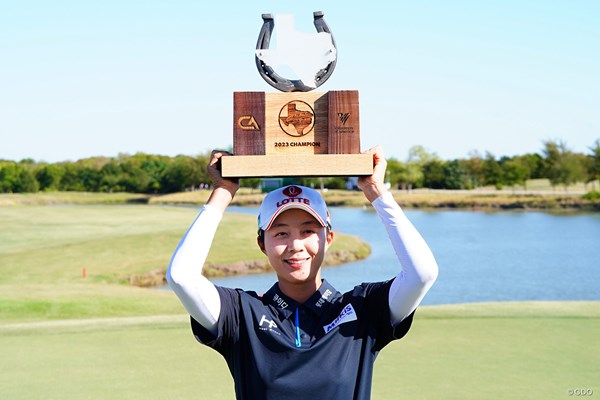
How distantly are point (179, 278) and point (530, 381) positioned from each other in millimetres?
3614

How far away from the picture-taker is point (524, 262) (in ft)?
101

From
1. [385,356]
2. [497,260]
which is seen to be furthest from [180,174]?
[385,356]

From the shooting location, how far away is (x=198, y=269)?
2594 millimetres

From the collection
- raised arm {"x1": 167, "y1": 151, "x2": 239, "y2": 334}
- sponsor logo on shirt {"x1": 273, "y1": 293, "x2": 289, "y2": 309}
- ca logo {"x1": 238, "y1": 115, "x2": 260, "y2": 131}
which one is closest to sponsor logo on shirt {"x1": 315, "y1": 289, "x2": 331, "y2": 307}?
sponsor logo on shirt {"x1": 273, "y1": 293, "x2": 289, "y2": 309}

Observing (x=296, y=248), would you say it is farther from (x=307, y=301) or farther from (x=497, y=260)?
(x=497, y=260)

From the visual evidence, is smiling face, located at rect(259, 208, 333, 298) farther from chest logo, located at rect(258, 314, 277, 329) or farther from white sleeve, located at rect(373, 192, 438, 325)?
white sleeve, located at rect(373, 192, 438, 325)

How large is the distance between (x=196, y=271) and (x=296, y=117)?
0.64m

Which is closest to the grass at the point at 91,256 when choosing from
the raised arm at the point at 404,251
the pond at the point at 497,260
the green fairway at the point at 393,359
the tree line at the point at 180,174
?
the pond at the point at 497,260

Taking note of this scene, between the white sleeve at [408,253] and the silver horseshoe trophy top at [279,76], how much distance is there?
1.62 ft

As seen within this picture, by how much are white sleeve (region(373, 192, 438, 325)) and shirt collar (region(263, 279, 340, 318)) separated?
24cm

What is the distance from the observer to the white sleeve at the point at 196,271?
255cm

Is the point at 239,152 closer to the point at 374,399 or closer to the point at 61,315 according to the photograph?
the point at 374,399

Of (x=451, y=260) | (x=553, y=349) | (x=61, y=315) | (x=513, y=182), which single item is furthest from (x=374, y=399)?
(x=513, y=182)

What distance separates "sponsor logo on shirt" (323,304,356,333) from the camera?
265cm
